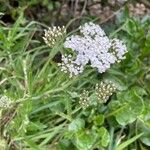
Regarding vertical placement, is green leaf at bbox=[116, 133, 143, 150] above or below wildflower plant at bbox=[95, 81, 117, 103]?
below

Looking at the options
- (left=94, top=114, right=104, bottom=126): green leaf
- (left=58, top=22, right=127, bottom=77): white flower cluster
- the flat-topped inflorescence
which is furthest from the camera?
(left=94, top=114, right=104, bottom=126): green leaf

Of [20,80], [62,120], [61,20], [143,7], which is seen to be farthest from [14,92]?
[143,7]

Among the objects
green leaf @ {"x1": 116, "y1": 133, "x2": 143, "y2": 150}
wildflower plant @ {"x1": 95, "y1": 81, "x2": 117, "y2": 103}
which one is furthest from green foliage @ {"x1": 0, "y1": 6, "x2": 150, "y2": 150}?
wildflower plant @ {"x1": 95, "y1": 81, "x2": 117, "y2": 103}

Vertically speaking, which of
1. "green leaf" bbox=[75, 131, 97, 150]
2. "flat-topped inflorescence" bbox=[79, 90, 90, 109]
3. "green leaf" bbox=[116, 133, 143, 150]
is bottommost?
"green leaf" bbox=[116, 133, 143, 150]

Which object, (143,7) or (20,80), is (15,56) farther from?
(143,7)

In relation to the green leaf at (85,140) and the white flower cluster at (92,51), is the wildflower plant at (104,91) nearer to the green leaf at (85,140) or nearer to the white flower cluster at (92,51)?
the white flower cluster at (92,51)

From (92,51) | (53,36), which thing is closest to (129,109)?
(92,51)

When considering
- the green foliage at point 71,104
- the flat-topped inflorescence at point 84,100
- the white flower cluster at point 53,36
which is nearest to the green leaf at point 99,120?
the green foliage at point 71,104

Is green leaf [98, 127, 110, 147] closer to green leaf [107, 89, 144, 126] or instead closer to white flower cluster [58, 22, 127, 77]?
green leaf [107, 89, 144, 126]
